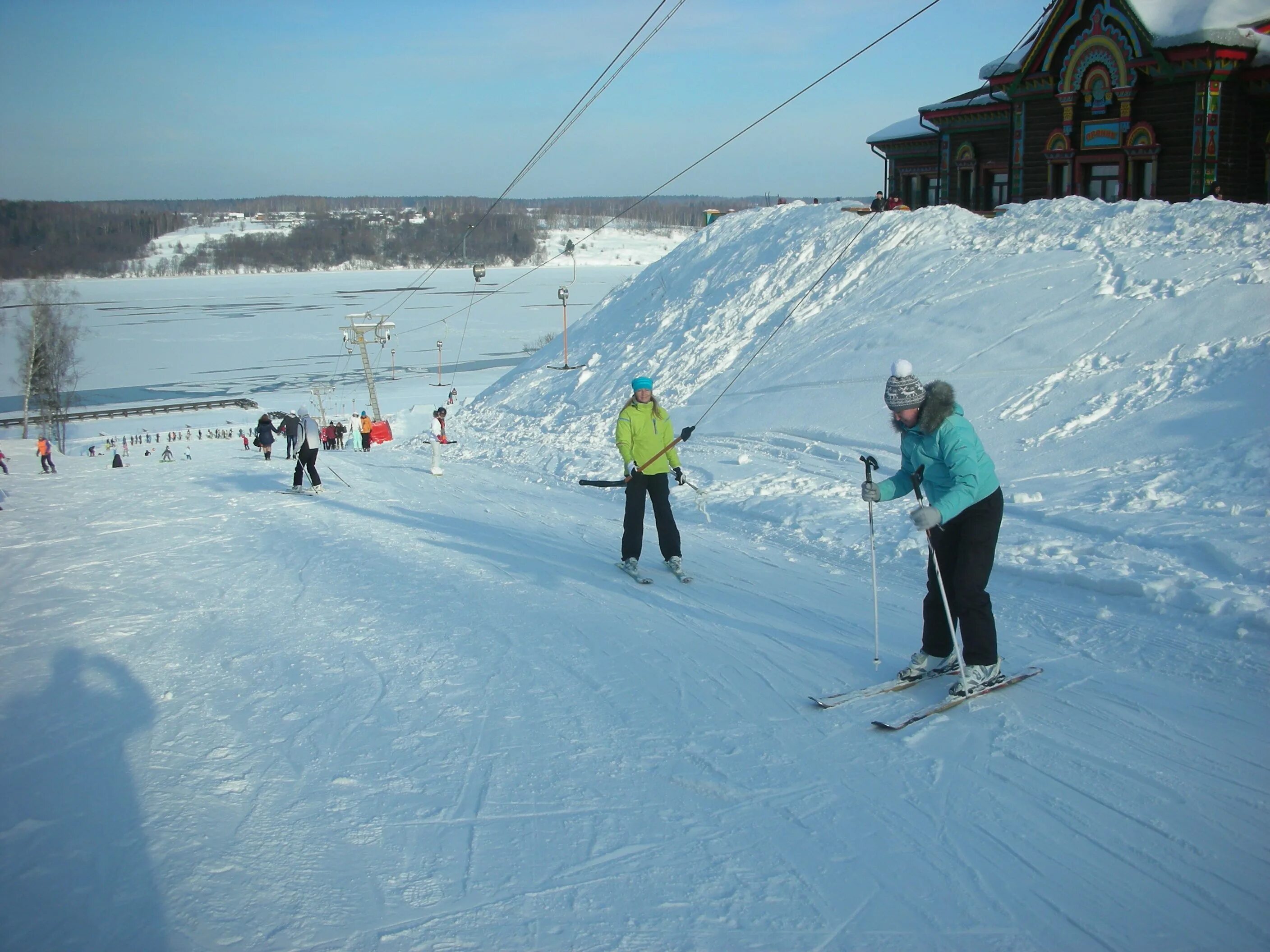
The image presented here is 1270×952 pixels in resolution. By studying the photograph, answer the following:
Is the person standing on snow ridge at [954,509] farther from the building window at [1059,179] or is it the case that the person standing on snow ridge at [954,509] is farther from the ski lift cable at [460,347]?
the ski lift cable at [460,347]

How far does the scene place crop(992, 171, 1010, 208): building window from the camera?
73.6 feet

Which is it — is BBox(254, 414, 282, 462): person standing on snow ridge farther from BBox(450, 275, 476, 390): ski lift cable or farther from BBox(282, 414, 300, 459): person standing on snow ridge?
BBox(450, 275, 476, 390): ski lift cable

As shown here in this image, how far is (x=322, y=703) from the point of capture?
5242mm

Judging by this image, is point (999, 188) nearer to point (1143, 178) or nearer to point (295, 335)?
point (1143, 178)

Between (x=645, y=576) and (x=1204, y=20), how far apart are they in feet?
52.6

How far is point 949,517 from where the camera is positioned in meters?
4.31

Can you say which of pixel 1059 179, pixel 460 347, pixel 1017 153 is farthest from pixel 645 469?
pixel 460 347

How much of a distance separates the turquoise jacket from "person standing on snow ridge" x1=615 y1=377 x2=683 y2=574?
284 centimetres

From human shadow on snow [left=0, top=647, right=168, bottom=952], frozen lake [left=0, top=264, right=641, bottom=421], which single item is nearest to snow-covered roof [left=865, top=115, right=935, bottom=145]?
frozen lake [left=0, top=264, right=641, bottom=421]

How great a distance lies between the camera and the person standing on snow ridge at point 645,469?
7285 mm

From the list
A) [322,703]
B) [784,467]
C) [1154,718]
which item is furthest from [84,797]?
[784,467]

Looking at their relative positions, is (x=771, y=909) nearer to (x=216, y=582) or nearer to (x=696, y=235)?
(x=216, y=582)

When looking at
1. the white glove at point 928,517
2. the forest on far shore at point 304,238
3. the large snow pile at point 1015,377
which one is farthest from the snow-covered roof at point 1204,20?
the forest on far shore at point 304,238

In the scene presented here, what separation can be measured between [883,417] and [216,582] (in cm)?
803
